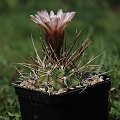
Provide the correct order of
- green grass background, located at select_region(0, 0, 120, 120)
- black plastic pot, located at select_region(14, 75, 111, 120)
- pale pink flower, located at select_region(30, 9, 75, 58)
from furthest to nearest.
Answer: green grass background, located at select_region(0, 0, 120, 120) < pale pink flower, located at select_region(30, 9, 75, 58) < black plastic pot, located at select_region(14, 75, 111, 120)

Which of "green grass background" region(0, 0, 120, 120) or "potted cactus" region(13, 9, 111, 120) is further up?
"green grass background" region(0, 0, 120, 120)

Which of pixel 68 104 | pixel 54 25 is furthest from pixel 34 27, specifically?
pixel 68 104

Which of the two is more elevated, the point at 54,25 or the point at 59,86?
the point at 54,25

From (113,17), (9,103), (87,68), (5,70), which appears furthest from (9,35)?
(87,68)

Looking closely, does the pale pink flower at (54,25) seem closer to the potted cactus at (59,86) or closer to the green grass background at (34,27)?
the potted cactus at (59,86)

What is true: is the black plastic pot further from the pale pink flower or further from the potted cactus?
the pale pink flower

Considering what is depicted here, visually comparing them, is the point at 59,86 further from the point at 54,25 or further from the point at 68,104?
the point at 54,25

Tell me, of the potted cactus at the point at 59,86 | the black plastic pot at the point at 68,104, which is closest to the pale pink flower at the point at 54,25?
the potted cactus at the point at 59,86

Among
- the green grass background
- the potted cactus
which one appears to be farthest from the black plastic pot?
the green grass background
